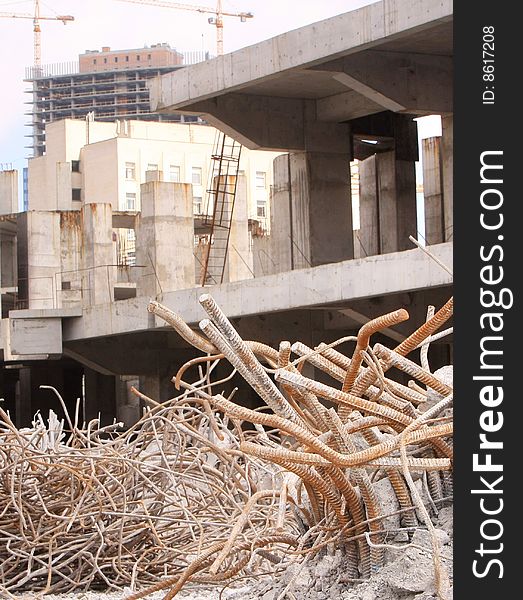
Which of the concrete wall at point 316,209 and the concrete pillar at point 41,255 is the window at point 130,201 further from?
the concrete wall at point 316,209

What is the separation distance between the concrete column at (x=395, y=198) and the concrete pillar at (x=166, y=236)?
14.1 ft

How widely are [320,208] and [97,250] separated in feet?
32.7

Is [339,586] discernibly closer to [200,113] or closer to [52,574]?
[52,574]

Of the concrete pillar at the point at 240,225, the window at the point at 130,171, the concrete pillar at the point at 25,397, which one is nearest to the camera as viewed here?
the concrete pillar at the point at 240,225

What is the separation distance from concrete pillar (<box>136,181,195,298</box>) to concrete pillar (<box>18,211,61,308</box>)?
700 centimetres

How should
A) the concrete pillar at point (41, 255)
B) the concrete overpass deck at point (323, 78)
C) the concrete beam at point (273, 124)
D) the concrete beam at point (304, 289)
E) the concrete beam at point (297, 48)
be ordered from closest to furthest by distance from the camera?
the concrete beam at point (304, 289) → the concrete beam at point (297, 48) → the concrete overpass deck at point (323, 78) → the concrete beam at point (273, 124) → the concrete pillar at point (41, 255)

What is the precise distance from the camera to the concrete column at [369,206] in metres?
27.8

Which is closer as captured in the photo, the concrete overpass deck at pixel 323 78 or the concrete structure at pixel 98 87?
the concrete overpass deck at pixel 323 78

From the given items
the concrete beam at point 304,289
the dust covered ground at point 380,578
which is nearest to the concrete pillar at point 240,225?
the concrete beam at point 304,289

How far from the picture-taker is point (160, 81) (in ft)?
77.7

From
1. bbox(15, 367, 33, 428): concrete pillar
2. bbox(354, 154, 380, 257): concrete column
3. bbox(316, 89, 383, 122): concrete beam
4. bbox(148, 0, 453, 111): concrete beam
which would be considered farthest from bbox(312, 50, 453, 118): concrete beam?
bbox(15, 367, 33, 428): concrete pillar

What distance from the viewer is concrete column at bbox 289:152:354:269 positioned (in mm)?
25656

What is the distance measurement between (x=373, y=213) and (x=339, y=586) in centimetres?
2565

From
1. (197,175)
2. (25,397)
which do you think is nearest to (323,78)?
(25,397)
